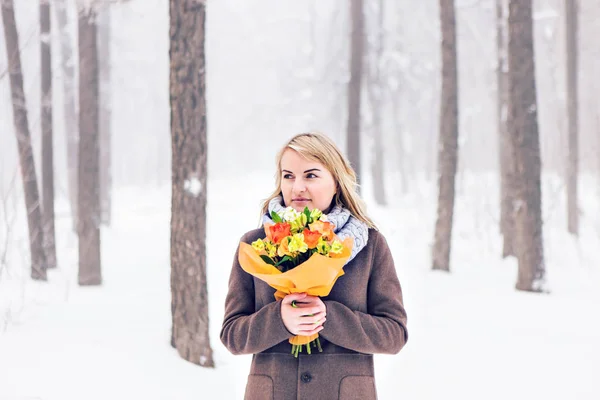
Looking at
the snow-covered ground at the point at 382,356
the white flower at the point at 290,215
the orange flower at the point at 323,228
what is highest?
the white flower at the point at 290,215

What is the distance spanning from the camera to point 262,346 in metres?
2.41

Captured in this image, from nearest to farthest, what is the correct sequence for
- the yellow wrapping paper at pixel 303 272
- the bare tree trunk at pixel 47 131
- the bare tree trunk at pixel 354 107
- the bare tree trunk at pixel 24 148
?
the yellow wrapping paper at pixel 303 272
the bare tree trunk at pixel 24 148
the bare tree trunk at pixel 47 131
the bare tree trunk at pixel 354 107

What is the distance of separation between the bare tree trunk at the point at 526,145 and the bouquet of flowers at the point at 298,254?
24.4 feet

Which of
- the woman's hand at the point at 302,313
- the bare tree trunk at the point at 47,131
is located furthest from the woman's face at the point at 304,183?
the bare tree trunk at the point at 47,131

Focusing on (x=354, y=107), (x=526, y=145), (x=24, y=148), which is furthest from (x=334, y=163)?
(x=354, y=107)

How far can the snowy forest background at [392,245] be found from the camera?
6.03m

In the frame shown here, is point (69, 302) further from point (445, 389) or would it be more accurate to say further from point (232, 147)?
point (232, 147)

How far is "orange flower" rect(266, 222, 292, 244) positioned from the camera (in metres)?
2.23

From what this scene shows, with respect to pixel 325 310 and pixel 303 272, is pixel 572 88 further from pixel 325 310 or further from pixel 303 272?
pixel 303 272

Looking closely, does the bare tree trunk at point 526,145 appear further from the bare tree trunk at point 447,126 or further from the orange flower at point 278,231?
the orange flower at point 278,231

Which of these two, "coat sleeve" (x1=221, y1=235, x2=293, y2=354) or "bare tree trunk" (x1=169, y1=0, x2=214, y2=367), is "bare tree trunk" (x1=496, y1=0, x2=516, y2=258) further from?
"coat sleeve" (x1=221, y1=235, x2=293, y2=354)

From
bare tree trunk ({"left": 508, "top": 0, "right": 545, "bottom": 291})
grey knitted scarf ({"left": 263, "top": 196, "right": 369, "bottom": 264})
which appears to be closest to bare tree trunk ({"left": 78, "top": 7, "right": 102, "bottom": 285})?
bare tree trunk ({"left": 508, "top": 0, "right": 545, "bottom": 291})

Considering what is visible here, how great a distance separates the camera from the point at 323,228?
222 cm

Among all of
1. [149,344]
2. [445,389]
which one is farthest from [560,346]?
[149,344]
